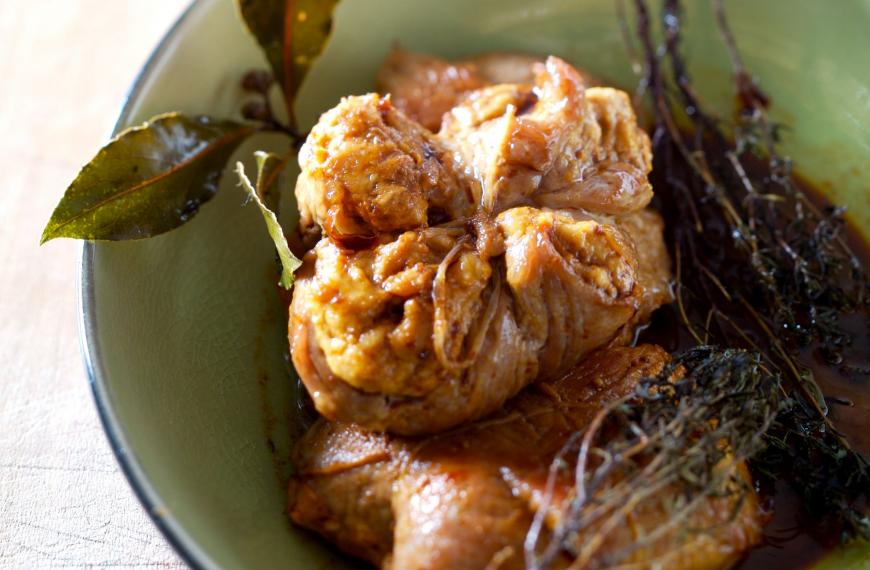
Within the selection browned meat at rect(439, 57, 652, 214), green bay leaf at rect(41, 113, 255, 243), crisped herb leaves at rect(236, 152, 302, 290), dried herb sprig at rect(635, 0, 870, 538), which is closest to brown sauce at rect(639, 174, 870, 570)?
→ dried herb sprig at rect(635, 0, 870, 538)

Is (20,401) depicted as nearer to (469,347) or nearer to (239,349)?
(239,349)

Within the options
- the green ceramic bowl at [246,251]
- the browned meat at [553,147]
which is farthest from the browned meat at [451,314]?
the green ceramic bowl at [246,251]

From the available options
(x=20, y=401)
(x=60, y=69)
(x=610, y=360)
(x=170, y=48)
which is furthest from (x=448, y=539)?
(x=60, y=69)

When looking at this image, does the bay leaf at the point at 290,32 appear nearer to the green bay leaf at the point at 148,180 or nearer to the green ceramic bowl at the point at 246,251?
the green ceramic bowl at the point at 246,251

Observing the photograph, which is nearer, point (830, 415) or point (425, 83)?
point (830, 415)

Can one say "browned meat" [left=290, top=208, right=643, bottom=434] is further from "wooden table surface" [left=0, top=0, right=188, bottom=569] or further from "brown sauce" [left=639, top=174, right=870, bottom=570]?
"wooden table surface" [left=0, top=0, right=188, bottom=569]

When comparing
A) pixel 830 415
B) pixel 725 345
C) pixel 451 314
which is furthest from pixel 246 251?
pixel 830 415

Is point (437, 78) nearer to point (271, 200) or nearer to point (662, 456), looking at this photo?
point (271, 200)
